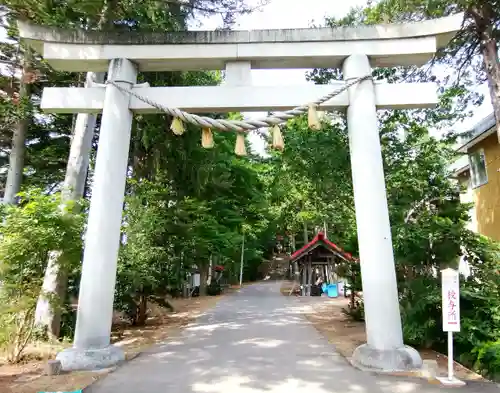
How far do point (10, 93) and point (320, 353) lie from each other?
1261 cm

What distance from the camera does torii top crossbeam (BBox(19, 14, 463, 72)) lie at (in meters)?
6.43

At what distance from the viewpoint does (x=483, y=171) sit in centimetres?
1421

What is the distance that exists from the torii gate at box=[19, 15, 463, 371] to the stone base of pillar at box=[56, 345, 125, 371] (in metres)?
0.19

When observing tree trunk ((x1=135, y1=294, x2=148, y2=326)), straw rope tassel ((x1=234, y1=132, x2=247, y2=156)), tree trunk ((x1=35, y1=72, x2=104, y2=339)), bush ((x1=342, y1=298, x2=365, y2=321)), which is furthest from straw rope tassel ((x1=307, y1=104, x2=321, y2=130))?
tree trunk ((x1=135, y1=294, x2=148, y2=326))

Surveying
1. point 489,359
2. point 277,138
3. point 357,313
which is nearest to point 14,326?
point 277,138

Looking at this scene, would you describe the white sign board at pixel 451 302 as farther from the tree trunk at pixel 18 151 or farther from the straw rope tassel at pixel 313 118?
the tree trunk at pixel 18 151

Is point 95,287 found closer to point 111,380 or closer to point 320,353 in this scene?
point 111,380

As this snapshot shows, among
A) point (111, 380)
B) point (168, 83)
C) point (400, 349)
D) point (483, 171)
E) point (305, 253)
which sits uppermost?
point (168, 83)

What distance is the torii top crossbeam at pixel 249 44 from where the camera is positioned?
6426mm

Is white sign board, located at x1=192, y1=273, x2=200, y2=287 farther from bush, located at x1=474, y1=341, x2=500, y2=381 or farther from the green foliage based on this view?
bush, located at x1=474, y1=341, x2=500, y2=381

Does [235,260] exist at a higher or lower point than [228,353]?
higher

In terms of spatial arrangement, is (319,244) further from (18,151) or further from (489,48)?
(18,151)

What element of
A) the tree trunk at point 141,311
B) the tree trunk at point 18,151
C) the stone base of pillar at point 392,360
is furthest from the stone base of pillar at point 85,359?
the tree trunk at point 18,151

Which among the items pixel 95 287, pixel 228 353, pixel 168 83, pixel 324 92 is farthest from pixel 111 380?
pixel 168 83
